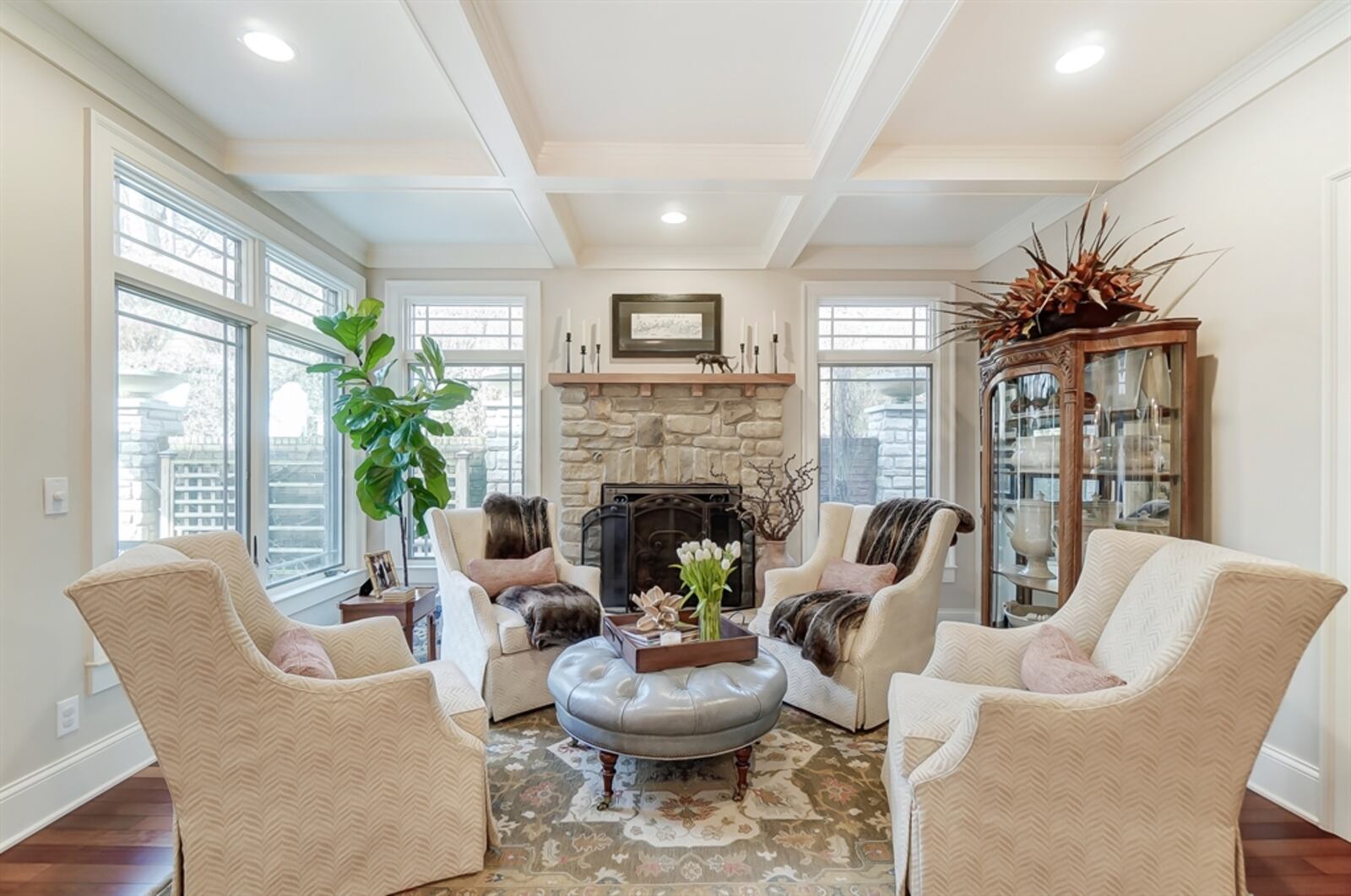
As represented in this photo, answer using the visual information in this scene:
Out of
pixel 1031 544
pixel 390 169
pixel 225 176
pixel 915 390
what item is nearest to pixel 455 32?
pixel 390 169

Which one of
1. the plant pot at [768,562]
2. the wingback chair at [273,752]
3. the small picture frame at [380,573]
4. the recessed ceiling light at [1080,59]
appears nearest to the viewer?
the wingback chair at [273,752]

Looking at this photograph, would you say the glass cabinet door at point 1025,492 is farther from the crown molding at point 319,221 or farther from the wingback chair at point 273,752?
the crown molding at point 319,221

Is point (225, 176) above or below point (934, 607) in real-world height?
above

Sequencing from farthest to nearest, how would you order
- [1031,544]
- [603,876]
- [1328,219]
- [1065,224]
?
1. [1065,224]
2. [1031,544]
3. [1328,219]
4. [603,876]

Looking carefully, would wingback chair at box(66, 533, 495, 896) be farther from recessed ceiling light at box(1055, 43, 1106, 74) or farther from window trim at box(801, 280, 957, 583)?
window trim at box(801, 280, 957, 583)

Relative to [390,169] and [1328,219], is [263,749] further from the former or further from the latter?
[1328,219]

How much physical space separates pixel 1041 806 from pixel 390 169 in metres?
3.56

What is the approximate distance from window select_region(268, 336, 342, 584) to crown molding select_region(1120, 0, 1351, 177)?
15.2ft

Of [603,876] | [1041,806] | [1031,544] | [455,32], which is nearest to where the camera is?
[1041,806]

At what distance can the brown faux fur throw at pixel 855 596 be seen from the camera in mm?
2715

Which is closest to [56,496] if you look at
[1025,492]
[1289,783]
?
[1025,492]

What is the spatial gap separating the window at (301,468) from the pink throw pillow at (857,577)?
3.09 metres

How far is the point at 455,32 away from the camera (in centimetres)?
197

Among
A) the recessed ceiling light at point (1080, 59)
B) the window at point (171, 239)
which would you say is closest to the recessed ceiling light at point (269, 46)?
the window at point (171, 239)
